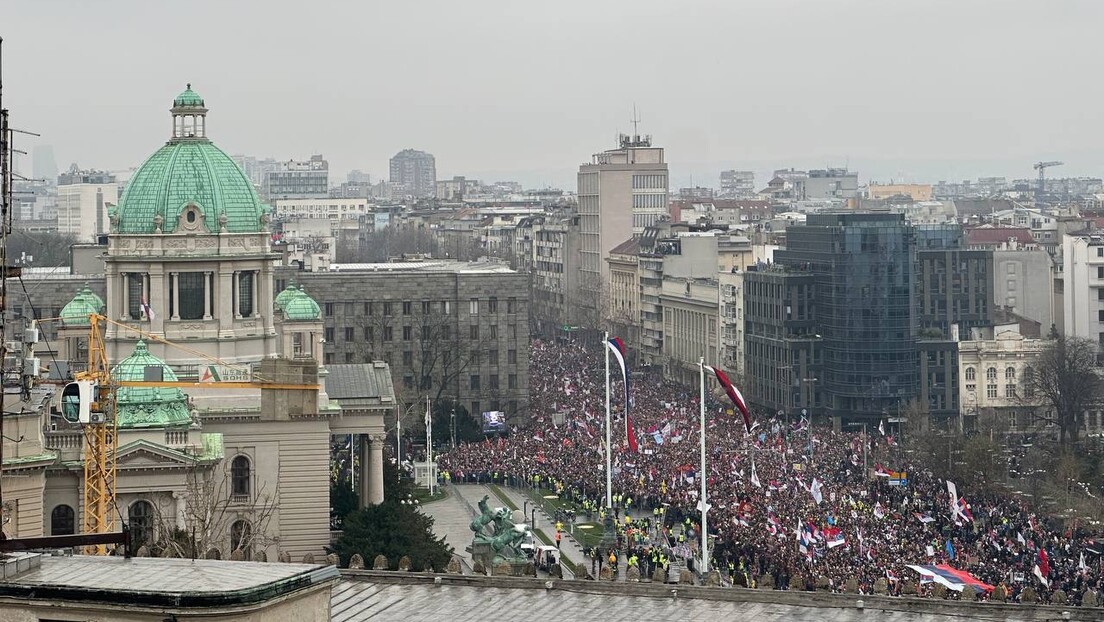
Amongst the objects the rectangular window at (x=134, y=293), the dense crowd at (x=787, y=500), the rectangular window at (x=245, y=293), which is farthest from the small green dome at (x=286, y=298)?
the dense crowd at (x=787, y=500)

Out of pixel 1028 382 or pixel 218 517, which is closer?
pixel 218 517

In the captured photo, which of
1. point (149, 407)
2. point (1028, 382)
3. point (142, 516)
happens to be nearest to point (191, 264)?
point (149, 407)

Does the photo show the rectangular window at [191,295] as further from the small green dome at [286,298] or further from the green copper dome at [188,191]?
the small green dome at [286,298]

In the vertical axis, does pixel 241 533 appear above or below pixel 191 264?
below

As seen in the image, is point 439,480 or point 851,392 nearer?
point 439,480

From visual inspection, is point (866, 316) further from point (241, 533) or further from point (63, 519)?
point (63, 519)

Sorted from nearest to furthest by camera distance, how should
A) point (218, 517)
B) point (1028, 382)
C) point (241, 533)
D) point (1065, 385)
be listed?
point (218, 517) → point (241, 533) → point (1065, 385) → point (1028, 382)

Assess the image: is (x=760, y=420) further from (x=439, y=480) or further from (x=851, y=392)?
(x=439, y=480)

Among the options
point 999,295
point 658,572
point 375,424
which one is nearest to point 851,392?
point 999,295
